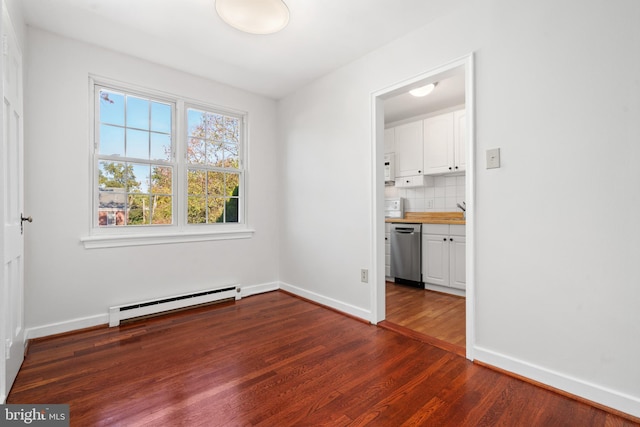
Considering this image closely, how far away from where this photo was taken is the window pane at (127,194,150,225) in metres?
2.96

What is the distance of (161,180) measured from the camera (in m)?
3.15

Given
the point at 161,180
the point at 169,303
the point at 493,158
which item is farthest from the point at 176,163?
the point at 493,158

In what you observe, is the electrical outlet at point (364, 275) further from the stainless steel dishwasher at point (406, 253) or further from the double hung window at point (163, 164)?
the double hung window at point (163, 164)

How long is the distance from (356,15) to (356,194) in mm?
1481

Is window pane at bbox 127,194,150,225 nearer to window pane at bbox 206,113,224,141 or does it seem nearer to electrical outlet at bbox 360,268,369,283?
window pane at bbox 206,113,224,141

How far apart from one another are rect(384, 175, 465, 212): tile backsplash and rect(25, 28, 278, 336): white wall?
3224 mm

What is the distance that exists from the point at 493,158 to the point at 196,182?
9.49 ft

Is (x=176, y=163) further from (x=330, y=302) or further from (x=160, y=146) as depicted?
(x=330, y=302)

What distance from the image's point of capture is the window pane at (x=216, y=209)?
3510mm

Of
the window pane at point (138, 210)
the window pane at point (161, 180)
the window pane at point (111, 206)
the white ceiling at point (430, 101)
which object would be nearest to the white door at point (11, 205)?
the window pane at point (111, 206)

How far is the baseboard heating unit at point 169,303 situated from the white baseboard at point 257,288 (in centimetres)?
12

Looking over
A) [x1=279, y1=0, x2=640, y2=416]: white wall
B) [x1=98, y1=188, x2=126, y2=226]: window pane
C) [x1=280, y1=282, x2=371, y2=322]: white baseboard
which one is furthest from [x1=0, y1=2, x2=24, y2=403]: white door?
[x1=279, y1=0, x2=640, y2=416]: white wall

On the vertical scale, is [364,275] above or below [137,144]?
below

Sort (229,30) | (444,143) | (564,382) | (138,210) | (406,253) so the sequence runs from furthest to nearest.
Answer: (406,253) → (444,143) → (138,210) → (229,30) → (564,382)
